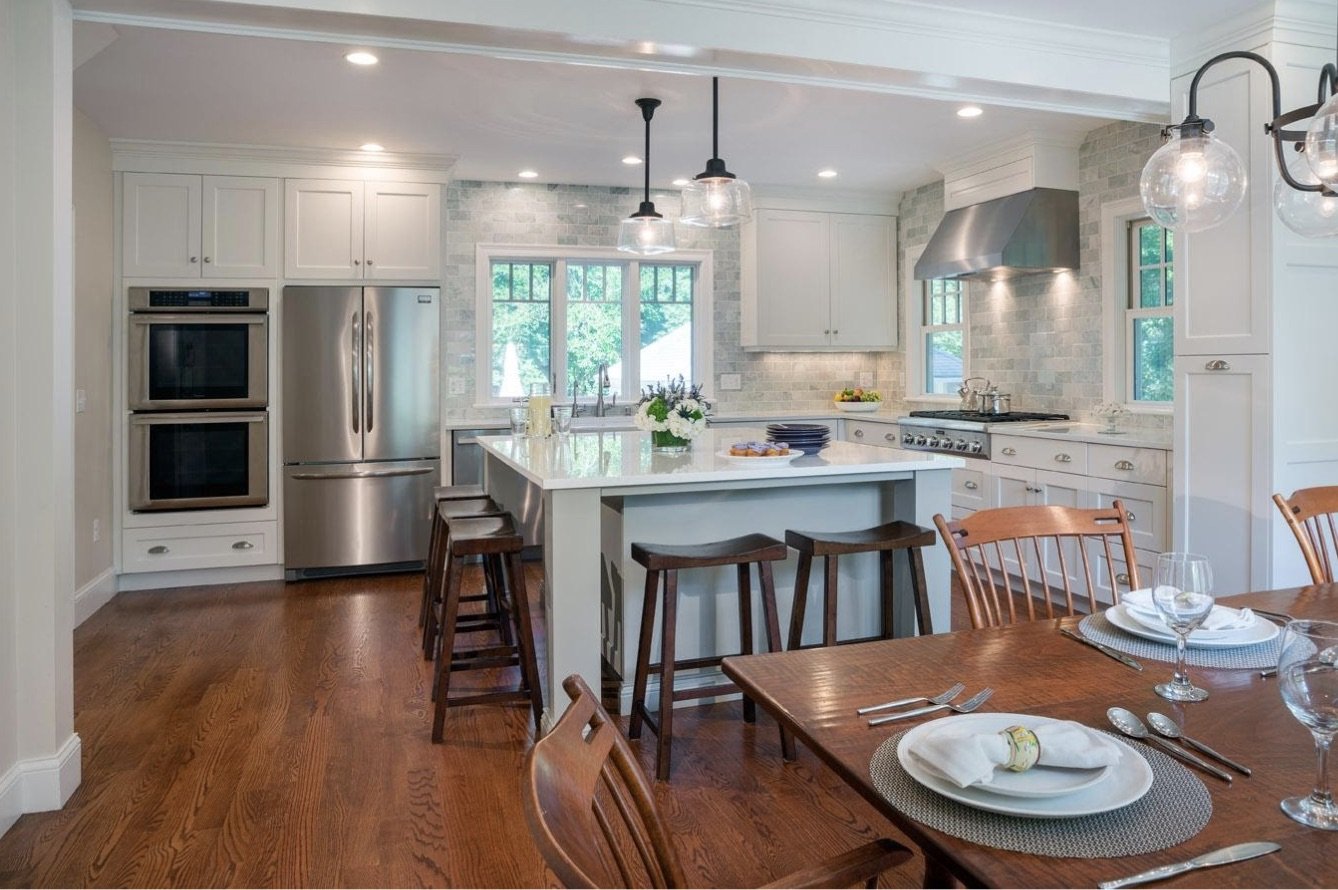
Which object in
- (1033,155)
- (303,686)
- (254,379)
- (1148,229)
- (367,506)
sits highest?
(1033,155)

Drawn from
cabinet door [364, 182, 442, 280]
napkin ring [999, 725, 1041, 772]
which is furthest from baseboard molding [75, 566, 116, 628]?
napkin ring [999, 725, 1041, 772]

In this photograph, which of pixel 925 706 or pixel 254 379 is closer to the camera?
pixel 925 706

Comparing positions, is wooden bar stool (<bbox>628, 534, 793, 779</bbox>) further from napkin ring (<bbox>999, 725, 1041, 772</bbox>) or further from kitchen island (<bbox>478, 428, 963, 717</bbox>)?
napkin ring (<bbox>999, 725, 1041, 772</bbox>)

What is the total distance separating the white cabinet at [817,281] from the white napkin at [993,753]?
5.42 meters

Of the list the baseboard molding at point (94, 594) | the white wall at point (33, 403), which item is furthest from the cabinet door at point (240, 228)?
the white wall at point (33, 403)

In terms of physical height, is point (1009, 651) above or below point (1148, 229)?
below

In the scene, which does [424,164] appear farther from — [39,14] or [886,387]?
[886,387]

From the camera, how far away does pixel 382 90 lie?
13.4 ft

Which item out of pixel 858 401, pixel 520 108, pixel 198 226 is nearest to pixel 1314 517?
pixel 520 108

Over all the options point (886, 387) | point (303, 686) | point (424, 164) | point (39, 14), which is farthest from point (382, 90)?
point (886, 387)

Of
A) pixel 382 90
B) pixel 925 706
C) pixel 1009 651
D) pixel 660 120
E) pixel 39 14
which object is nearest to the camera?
pixel 925 706

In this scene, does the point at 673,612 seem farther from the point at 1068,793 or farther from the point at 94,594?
the point at 94,594

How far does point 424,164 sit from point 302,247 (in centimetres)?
89

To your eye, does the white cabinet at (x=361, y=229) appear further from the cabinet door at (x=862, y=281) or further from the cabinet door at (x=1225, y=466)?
the cabinet door at (x=1225, y=466)
